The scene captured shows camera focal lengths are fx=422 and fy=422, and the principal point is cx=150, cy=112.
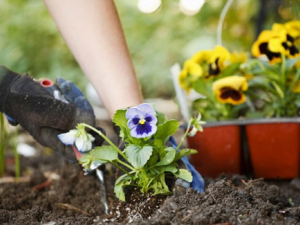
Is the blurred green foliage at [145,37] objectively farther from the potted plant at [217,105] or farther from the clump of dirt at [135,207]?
the clump of dirt at [135,207]

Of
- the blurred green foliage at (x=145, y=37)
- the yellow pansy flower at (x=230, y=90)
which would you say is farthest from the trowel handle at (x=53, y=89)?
the blurred green foliage at (x=145, y=37)

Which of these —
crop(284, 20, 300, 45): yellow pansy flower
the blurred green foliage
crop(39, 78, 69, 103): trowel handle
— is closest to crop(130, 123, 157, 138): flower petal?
crop(39, 78, 69, 103): trowel handle

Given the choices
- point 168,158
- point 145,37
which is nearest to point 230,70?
point 168,158

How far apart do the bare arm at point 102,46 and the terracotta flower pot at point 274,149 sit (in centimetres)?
62

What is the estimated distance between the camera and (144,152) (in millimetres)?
1066

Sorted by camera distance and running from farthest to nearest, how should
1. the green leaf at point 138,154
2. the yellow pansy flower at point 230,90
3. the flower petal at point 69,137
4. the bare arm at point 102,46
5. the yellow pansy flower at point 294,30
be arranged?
the yellow pansy flower at point 294,30
the yellow pansy flower at point 230,90
the bare arm at point 102,46
the flower petal at point 69,137
the green leaf at point 138,154

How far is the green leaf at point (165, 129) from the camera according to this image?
3.65 feet

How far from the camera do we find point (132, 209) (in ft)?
3.82

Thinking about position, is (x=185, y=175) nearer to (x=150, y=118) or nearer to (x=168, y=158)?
(x=168, y=158)

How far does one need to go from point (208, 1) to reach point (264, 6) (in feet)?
4.60

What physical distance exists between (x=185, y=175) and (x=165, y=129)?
5.3 inches

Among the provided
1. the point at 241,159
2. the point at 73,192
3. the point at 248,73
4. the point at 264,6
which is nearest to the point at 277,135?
the point at 241,159

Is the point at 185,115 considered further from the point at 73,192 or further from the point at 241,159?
the point at 73,192

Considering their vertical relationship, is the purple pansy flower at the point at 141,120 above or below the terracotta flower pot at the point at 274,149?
above
